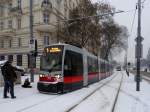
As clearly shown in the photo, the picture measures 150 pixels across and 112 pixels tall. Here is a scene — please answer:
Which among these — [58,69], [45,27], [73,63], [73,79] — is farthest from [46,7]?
[58,69]

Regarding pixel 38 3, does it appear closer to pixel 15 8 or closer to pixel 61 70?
pixel 15 8

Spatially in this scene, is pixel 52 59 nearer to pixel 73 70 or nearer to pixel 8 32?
pixel 73 70

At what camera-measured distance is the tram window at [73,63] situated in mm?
20642

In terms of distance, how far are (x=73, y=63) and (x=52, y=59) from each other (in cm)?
201

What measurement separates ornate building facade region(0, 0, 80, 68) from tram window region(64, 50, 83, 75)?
95.6 feet

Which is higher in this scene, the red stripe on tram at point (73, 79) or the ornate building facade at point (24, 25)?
the ornate building facade at point (24, 25)

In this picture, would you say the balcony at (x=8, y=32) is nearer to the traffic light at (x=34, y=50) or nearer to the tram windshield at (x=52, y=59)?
the traffic light at (x=34, y=50)

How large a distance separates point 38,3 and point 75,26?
11112 millimetres

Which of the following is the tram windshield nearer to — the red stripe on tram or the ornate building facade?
the red stripe on tram

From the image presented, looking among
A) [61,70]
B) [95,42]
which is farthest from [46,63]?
[95,42]

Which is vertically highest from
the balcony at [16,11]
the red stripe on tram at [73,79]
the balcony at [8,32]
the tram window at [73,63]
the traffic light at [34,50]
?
the balcony at [16,11]

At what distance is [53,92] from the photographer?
64.8 feet

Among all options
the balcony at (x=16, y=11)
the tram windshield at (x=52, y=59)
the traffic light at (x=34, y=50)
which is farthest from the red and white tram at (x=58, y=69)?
the balcony at (x=16, y=11)

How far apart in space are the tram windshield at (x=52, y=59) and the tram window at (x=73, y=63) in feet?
1.59
